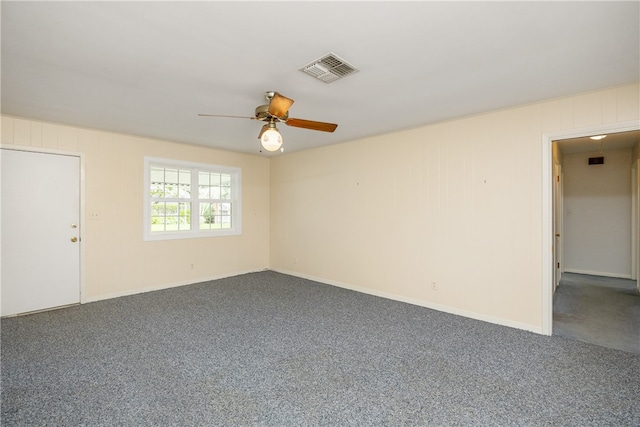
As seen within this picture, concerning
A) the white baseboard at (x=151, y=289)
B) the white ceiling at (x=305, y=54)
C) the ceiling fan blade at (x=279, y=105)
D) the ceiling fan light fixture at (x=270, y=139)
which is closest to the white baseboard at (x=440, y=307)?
the white baseboard at (x=151, y=289)

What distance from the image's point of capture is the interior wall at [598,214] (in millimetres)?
5799

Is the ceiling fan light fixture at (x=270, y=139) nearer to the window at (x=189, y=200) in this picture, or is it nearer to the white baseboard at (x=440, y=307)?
the white baseboard at (x=440, y=307)

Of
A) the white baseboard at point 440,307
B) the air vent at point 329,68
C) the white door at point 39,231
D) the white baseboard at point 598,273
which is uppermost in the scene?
the air vent at point 329,68

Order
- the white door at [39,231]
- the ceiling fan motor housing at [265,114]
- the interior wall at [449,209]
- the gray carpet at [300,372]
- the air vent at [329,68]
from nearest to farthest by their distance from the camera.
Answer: the gray carpet at [300,372], the air vent at [329,68], the ceiling fan motor housing at [265,114], the interior wall at [449,209], the white door at [39,231]

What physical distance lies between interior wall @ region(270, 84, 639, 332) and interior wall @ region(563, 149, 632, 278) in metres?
4.19

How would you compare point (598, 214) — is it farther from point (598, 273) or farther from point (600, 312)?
point (600, 312)

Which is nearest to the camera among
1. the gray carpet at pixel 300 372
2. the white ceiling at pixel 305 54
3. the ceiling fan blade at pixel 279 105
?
the white ceiling at pixel 305 54

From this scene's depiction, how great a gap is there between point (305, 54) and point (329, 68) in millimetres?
278

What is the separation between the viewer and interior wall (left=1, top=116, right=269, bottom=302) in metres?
4.11

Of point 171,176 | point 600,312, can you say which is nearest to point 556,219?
point 600,312

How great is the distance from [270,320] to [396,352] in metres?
1.51

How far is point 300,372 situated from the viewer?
243cm

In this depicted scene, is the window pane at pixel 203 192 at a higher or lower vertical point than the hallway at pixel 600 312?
higher

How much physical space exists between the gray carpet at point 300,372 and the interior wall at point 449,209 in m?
0.47
